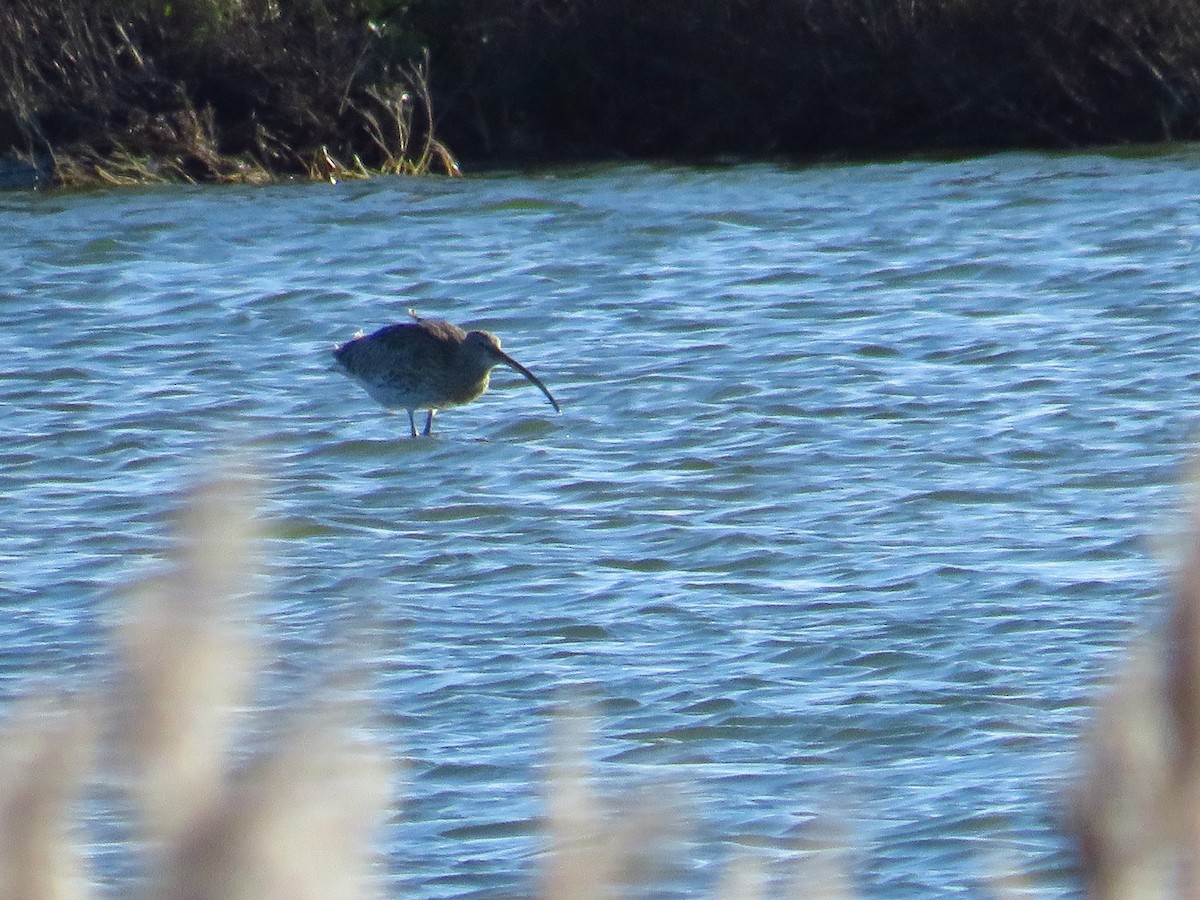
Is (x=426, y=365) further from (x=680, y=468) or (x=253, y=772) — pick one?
(x=253, y=772)

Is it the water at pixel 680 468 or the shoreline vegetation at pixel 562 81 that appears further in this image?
the shoreline vegetation at pixel 562 81

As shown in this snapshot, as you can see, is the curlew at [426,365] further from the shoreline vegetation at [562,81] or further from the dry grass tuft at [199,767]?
the dry grass tuft at [199,767]

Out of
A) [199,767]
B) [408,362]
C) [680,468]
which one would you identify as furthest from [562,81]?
[199,767]

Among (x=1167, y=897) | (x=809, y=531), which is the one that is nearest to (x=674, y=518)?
(x=809, y=531)

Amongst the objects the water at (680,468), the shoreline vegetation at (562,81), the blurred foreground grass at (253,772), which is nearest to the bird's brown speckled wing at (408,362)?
the water at (680,468)

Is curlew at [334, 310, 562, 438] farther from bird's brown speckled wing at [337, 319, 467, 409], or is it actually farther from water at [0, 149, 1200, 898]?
water at [0, 149, 1200, 898]

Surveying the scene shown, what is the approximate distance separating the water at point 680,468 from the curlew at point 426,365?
27 cm

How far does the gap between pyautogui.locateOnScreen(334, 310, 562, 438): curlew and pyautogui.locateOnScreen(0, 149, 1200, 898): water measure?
0.88 ft

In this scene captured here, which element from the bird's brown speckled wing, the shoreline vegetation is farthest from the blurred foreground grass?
the shoreline vegetation

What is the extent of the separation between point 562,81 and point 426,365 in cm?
1146

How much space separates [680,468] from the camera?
978cm

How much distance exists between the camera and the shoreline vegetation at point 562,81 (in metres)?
19.8

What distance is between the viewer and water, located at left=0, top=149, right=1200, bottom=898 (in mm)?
5586

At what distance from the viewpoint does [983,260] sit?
47.3 feet
